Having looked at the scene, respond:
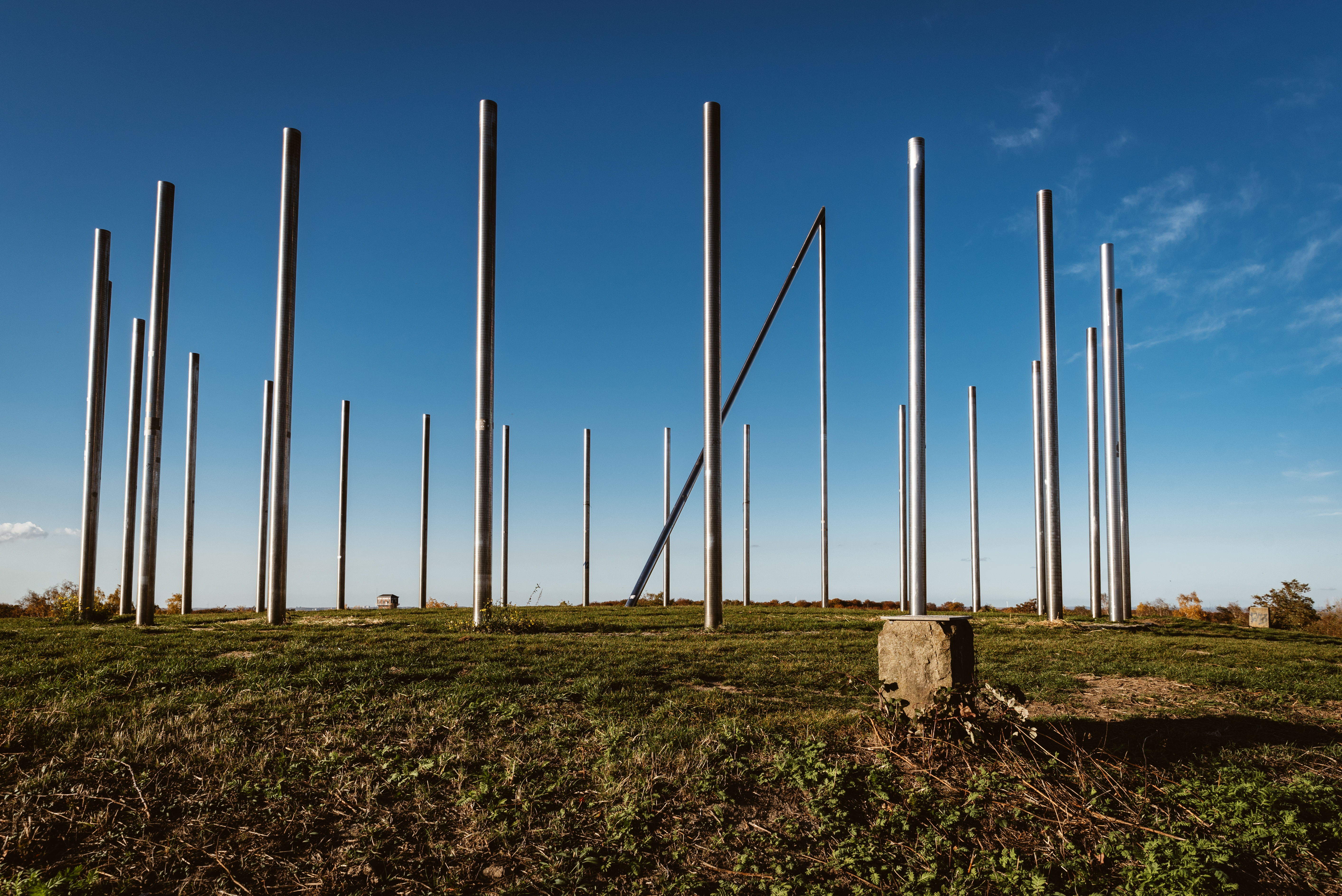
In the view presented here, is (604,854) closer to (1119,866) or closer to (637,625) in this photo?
(1119,866)

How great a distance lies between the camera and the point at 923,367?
560 inches

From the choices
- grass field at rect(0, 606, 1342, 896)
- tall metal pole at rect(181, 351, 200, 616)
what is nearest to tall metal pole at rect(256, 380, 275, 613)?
tall metal pole at rect(181, 351, 200, 616)

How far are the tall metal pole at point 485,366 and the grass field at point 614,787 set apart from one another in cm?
531

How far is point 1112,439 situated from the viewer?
70.3 ft

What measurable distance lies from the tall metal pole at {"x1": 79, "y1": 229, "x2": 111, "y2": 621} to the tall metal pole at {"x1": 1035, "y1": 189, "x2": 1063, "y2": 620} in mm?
20993

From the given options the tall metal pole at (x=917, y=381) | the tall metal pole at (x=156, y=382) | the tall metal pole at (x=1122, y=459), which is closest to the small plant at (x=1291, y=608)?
the tall metal pole at (x=1122, y=459)

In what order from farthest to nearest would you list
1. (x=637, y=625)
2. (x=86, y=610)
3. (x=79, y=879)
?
(x=86, y=610) → (x=637, y=625) → (x=79, y=879)

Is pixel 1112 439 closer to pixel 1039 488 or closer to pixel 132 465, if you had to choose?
pixel 1039 488

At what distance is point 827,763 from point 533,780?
2324mm

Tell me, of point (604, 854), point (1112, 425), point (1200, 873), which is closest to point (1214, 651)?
point (1112, 425)

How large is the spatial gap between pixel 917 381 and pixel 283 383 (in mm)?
11744

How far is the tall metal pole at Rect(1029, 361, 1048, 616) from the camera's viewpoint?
808 inches

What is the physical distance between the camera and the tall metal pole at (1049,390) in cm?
1848

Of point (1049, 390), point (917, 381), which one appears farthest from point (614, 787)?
point (1049, 390)
